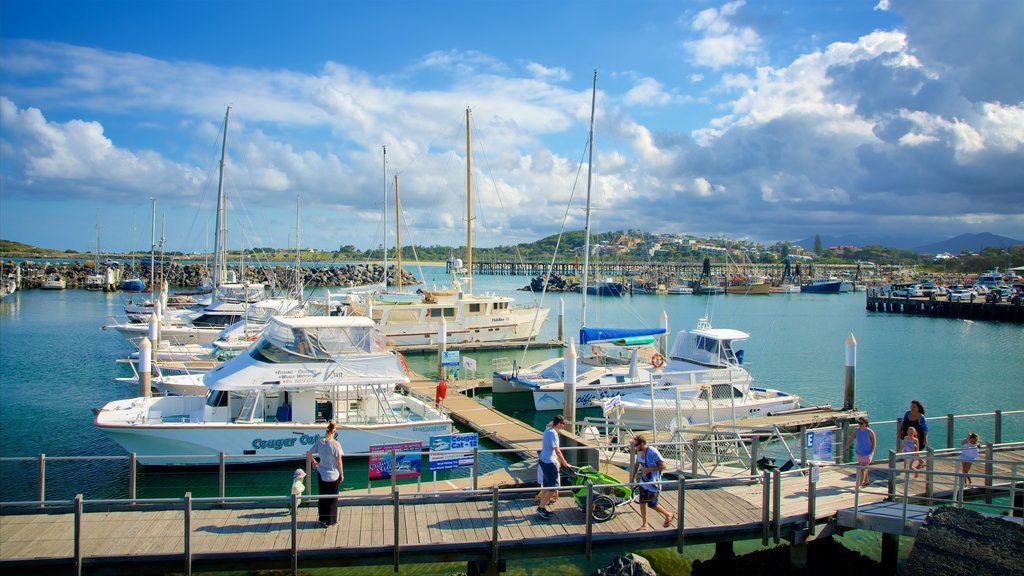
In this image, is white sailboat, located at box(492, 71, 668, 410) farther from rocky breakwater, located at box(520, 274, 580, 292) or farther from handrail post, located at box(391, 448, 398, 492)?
rocky breakwater, located at box(520, 274, 580, 292)

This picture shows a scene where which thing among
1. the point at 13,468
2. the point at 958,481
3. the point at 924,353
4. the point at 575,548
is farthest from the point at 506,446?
the point at 924,353

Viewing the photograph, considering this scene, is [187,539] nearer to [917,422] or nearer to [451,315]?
[917,422]

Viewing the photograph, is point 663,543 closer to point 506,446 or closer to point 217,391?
point 506,446

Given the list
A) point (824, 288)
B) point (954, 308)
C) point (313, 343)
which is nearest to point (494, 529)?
point (313, 343)

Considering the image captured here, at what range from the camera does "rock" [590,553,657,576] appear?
36.9ft

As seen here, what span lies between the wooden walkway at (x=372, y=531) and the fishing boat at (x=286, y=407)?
561cm

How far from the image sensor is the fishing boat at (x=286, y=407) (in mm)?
17484

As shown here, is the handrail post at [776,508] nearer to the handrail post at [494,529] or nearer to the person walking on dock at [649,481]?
the person walking on dock at [649,481]

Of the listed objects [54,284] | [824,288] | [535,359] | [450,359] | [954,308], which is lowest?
[535,359]

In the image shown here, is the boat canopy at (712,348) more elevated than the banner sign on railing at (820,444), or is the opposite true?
the boat canopy at (712,348)

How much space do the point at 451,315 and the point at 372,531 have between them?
3477 centimetres

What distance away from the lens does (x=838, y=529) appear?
11.2 meters

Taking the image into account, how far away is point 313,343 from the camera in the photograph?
18719 millimetres

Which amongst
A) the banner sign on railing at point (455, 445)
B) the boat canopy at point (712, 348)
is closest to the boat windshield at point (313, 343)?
the banner sign on railing at point (455, 445)
